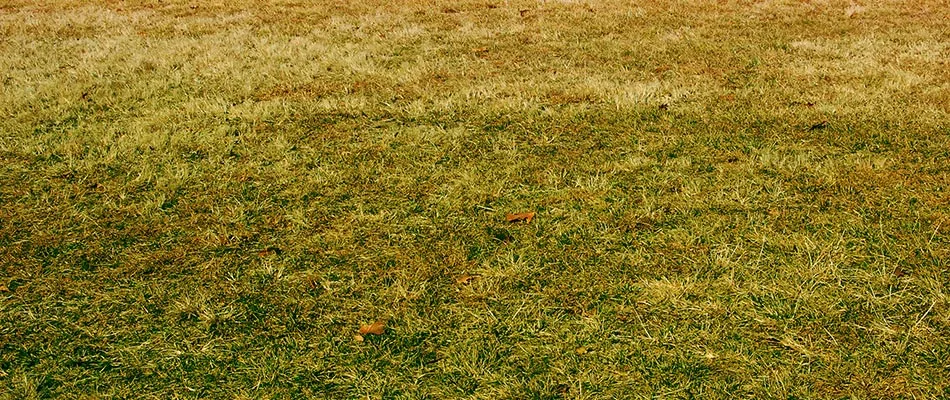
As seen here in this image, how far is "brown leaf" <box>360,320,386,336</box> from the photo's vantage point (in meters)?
3.17

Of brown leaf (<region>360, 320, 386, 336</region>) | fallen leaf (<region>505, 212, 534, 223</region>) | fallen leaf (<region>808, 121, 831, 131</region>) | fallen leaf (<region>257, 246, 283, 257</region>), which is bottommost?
brown leaf (<region>360, 320, 386, 336</region>)

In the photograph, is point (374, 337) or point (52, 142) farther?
point (52, 142)

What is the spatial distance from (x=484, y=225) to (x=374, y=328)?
110 centimetres

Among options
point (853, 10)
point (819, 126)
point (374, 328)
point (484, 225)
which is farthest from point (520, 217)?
point (853, 10)

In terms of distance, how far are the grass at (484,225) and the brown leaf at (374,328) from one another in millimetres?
34

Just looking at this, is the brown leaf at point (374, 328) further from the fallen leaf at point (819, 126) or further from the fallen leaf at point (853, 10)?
the fallen leaf at point (853, 10)

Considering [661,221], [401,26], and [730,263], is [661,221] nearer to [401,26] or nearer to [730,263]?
[730,263]

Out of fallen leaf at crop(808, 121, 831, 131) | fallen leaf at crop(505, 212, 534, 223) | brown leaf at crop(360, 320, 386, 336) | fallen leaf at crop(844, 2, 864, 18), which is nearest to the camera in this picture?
brown leaf at crop(360, 320, 386, 336)

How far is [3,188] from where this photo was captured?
472cm

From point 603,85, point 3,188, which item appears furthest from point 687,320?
point 3,188

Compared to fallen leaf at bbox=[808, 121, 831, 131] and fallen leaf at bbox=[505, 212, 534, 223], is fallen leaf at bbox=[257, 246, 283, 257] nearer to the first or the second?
fallen leaf at bbox=[505, 212, 534, 223]

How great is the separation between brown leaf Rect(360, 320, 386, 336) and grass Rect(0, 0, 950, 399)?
0.11ft

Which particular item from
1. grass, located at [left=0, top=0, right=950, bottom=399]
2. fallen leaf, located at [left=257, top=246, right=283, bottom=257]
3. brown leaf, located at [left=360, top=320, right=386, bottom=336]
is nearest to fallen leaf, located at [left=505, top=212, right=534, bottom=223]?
grass, located at [left=0, top=0, right=950, bottom=399]

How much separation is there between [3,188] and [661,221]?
14.3 feet
